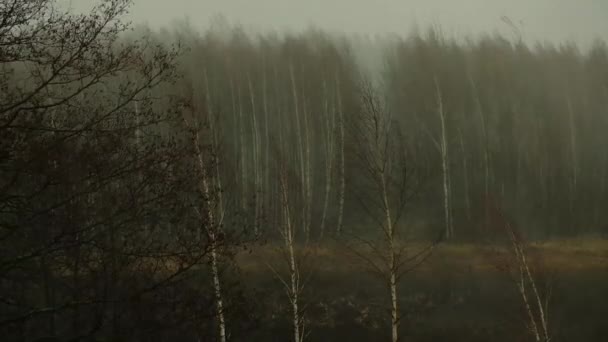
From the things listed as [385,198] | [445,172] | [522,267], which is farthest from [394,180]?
[445,172]

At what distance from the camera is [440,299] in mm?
15398

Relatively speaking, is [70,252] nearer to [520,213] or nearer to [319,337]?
[319,337]

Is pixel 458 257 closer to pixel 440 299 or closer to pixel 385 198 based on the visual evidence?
pixel 440 299

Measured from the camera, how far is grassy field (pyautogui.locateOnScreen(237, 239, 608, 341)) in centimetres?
1368

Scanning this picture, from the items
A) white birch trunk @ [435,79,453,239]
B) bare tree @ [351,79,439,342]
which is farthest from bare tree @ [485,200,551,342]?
bare tree @ [351,79,439,342]

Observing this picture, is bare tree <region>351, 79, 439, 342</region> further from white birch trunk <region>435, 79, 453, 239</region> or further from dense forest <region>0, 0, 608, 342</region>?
white birch trunk <region>435, 79, 453, 239</region>

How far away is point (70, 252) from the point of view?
535cm

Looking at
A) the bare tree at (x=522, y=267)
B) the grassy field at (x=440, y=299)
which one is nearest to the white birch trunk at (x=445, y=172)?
the bare tree at (x=522, y=267)

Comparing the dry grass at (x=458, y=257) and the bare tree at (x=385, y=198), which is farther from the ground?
the bare tree at (x=385, y=198)

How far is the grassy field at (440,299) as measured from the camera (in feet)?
44.9

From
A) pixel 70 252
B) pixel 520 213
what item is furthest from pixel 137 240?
pixel 520 213

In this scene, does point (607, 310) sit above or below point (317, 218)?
below

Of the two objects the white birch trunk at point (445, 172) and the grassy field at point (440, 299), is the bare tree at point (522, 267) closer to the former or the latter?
the grassy field at point (440, 299)

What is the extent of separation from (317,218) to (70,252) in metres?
15.9
